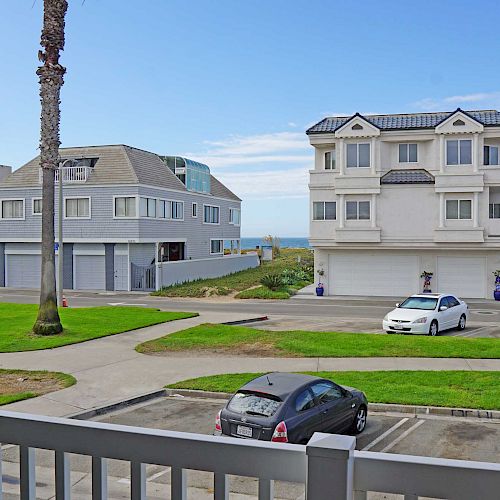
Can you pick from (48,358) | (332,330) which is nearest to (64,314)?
(48,358)

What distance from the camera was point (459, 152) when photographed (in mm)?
39562

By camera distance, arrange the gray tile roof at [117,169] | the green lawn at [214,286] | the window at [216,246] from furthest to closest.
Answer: the window at [216,246] < the gray tile roof at [117,169] < the green lawn at [214,286]

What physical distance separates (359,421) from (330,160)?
32555 millimetres

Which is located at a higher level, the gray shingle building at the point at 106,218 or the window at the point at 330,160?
the window at the point at 330,160

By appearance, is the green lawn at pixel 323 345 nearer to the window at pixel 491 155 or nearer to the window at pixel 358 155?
the window at pixel 358 155

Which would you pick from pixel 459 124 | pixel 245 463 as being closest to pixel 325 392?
pixel 245 463

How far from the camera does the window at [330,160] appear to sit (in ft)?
140

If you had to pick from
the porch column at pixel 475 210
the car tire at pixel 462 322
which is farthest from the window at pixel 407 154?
the car tire at pixel 462 322

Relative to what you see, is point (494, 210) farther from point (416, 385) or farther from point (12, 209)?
point (12, 209)

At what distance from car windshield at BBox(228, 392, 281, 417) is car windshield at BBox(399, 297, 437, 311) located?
617 inches

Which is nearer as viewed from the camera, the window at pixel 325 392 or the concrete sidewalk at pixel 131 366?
the window at pixel 325 392

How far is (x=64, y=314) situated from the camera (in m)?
28.9

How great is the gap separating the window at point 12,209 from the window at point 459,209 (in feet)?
101

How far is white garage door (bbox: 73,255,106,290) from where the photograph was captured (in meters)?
45.3
